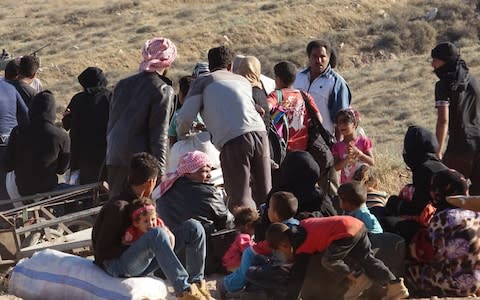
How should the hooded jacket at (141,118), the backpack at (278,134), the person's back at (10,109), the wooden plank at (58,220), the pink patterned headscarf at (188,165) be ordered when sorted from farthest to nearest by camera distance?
the person's back at (10,109) → the backpack at (278,134) → the wooden plank at (58,220) → the hooded jacket at (141,118) → the pink patterned headscarf at (188,165)

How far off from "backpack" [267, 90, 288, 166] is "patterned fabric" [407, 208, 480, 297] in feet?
7.48

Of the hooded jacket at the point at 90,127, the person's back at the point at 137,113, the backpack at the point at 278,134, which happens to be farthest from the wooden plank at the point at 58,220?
the backpack at the point at 278,134

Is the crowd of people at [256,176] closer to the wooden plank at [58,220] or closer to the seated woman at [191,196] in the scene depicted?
the seated woman at [191,196]

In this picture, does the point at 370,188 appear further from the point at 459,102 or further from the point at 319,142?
A: the point at 459,102

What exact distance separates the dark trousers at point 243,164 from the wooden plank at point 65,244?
1164 millimetres

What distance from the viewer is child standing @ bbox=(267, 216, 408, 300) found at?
7.38 meters

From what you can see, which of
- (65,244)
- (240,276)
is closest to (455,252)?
(240,276)

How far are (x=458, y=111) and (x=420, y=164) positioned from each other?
162cm

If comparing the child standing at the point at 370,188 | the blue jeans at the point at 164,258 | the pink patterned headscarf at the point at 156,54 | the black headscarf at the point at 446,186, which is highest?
the pink patterned headscarf at the point at 156,54

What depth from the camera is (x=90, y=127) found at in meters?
11.2

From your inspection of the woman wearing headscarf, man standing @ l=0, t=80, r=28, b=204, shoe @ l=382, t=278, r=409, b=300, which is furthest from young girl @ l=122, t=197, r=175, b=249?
man standing @ l=0, t=80, r=28, b=204

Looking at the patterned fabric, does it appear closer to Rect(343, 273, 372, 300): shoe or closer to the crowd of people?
the crowd of people

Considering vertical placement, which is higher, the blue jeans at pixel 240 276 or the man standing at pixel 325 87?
the man standing at pixel 325 87

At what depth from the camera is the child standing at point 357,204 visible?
8.09 m
